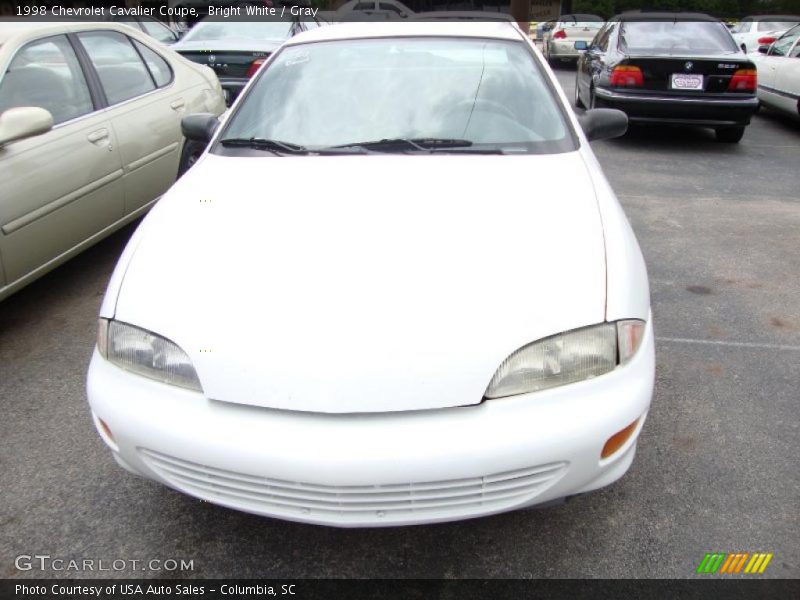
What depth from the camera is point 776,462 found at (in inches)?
95.5

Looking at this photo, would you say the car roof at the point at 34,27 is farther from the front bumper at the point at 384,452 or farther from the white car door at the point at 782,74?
the white car door at the point at 782,74

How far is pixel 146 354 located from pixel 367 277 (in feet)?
2.12

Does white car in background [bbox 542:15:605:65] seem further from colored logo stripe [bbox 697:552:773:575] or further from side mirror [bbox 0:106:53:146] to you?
colored logo stripe [bbox 697:552:773:575]

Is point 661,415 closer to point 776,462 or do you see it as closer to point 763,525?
point 776,462

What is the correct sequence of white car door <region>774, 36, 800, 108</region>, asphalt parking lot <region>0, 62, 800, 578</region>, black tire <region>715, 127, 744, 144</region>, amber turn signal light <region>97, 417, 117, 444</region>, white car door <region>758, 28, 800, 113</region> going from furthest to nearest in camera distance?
white car door <region>758, 28, 800, 113</region>
white car door <region>774, 36, 800, 108</region>
black tire <region>715, 127, 744, 144</region>
asphalt parking lot <region>0, 62, 800, 578</region>
amber turn signal light <region>97, 417, 117, 444</region>

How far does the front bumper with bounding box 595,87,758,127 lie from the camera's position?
7008 millimetres

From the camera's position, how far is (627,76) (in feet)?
23.4

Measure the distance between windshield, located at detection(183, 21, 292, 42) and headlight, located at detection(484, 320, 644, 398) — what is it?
22.5 feet

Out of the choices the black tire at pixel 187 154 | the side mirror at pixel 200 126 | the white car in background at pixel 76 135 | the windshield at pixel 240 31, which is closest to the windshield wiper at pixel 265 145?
the side mirror at pixel 200 126

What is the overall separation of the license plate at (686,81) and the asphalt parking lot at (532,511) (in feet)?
12.3

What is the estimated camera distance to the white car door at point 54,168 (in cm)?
320

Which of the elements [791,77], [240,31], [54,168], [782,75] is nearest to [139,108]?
[54,168]

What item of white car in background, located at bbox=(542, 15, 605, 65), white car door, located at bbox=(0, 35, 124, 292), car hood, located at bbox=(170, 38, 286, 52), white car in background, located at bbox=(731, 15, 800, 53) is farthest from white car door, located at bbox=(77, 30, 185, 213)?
white car in background, located at bbox=(542, 15, 605, 65)

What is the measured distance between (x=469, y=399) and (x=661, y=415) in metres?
1.36
